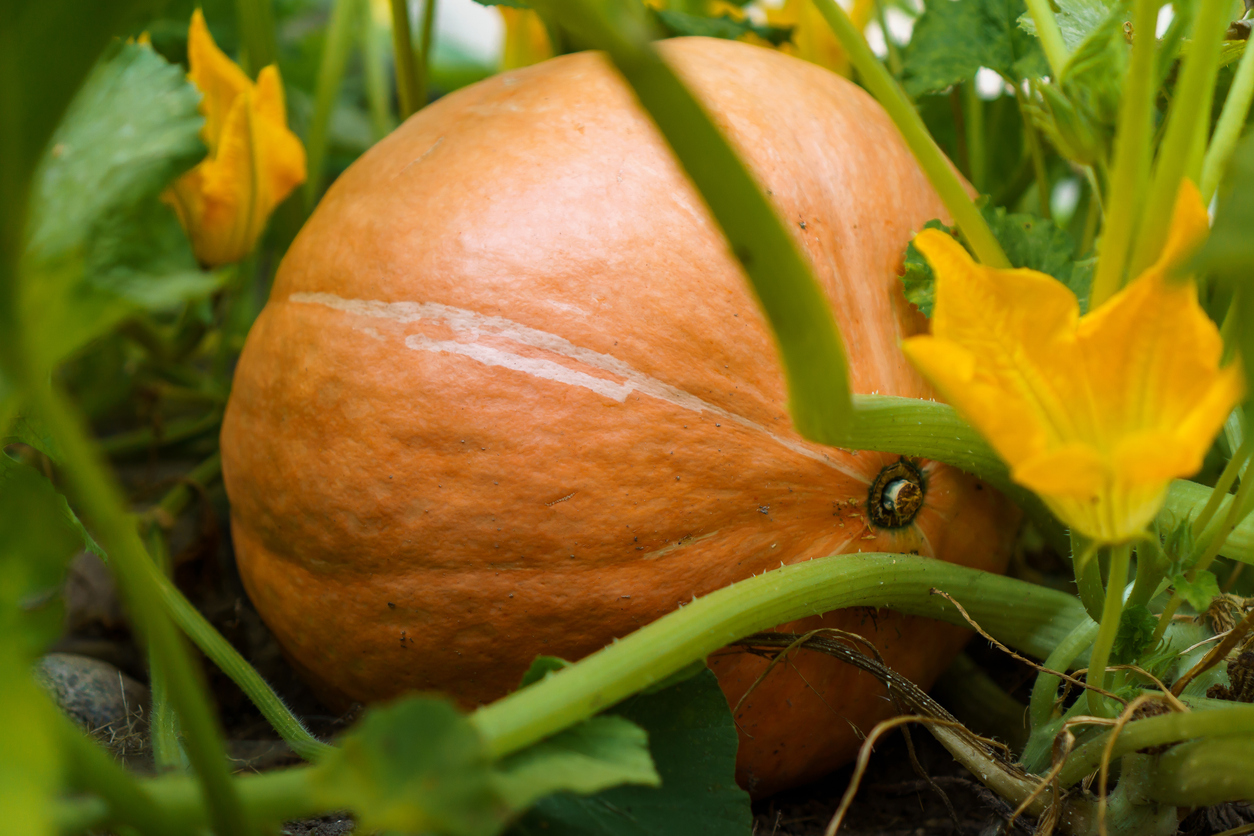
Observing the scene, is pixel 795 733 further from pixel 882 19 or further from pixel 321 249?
pixel 882 19

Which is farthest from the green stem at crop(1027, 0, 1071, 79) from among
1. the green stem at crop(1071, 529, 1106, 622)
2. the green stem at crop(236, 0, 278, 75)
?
the green stem at crop(236, 0, 278, 75)

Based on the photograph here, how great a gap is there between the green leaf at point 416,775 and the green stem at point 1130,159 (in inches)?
13.6

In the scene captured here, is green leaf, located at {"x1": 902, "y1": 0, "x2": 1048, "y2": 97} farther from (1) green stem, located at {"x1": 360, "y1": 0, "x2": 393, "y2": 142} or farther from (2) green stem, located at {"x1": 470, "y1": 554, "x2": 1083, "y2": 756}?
(1) green stem, located at {"x1": 360, "y1": 0, "x2": 393, "y2": 142}

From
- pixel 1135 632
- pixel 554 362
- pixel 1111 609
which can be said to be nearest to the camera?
pixel 1111 609

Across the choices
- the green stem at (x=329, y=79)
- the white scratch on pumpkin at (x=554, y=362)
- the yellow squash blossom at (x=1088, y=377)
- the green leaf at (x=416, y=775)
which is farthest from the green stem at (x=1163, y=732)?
the green stem at (x=329, y=79)

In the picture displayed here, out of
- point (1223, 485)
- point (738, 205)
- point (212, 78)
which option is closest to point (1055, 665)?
point (1223, 485)

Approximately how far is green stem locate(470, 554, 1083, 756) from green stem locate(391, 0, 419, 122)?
0.64m

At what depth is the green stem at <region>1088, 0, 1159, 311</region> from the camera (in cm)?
40

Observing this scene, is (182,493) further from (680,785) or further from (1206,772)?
(1206,772)

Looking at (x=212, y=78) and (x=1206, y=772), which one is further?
(x=212, y=78)

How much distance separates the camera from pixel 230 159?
0.77m

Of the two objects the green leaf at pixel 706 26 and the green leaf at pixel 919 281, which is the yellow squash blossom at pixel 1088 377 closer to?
the green leaf at pixel 919 281

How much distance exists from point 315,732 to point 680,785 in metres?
0.38

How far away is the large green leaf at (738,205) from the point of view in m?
0.30
